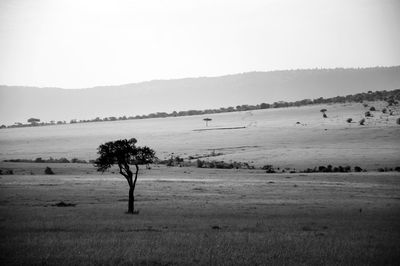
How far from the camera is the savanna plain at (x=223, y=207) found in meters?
15.8

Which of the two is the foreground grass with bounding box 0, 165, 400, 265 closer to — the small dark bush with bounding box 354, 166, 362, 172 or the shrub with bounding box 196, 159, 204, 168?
the small dark bush with bounding box 354, 166, 362, 172

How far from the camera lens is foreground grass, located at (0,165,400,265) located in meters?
15.4

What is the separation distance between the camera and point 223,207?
34.3 m

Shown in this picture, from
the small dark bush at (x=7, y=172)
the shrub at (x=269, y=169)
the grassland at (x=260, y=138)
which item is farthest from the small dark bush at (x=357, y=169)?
the small dark bush at (x=7, y=172)

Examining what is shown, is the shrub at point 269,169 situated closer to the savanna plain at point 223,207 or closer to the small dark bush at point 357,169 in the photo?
the savanna plain at point 223,207

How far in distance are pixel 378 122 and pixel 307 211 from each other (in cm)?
8090

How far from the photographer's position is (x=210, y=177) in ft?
194

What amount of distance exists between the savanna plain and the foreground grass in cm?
7

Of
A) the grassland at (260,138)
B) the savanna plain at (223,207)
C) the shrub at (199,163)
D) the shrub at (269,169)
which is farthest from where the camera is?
the grassland at (260,138)

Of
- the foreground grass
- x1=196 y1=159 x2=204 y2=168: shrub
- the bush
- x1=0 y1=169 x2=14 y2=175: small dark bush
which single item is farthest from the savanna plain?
x1=196 y1=159 x2=204 y2=168: shrub

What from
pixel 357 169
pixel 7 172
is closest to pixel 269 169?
pixel 357 169

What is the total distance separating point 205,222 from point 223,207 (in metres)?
8.70

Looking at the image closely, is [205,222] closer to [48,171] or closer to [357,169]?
[48,171]

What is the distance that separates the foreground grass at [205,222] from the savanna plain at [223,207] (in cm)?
7
